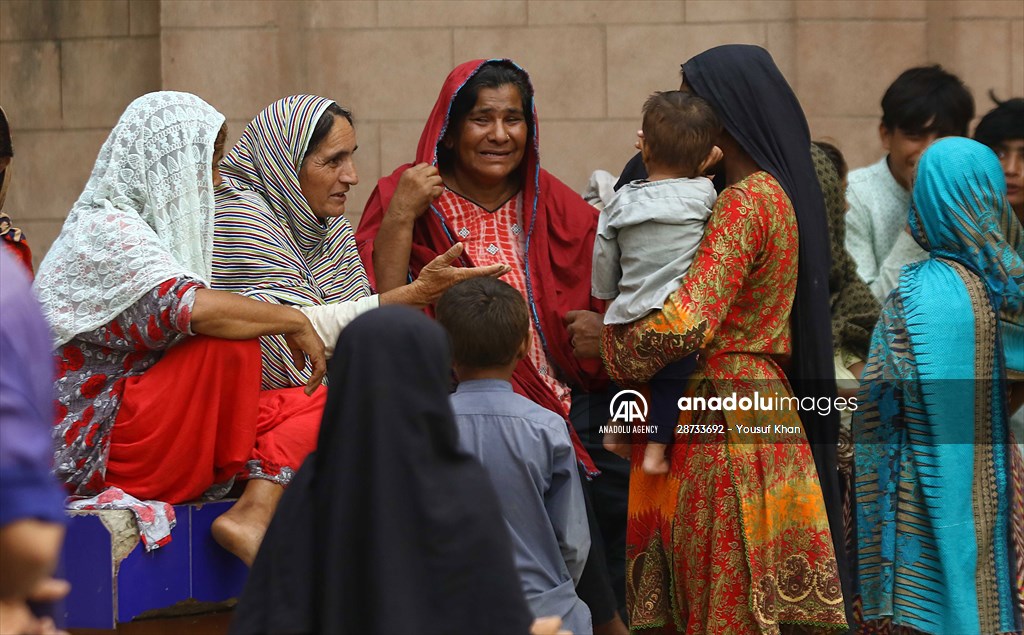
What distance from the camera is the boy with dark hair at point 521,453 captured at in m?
3.20

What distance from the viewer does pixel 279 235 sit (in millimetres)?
4332

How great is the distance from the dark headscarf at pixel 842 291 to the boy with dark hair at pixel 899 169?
34cm

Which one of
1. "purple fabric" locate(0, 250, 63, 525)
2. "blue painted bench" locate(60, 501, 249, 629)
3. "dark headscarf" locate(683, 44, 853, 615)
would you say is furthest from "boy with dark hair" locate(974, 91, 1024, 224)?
"purple fabric" locate(0, 250, 63, 525)

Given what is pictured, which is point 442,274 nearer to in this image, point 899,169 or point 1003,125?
point 899,169

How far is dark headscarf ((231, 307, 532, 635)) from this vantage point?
238 cm

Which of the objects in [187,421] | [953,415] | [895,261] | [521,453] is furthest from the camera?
[895,261]

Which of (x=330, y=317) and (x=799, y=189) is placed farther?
(x=330, y=317)

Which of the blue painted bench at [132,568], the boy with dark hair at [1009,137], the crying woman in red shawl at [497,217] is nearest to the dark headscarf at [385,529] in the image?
the blue painted bench at [132,568]

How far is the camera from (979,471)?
13.2 ft

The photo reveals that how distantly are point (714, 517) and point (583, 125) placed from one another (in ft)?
11.0

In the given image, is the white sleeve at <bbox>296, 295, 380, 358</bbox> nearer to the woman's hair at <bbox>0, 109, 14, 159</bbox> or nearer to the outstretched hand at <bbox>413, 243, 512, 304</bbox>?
the outstretched hand at <bbox>413, 243, 512, 304</bbox>

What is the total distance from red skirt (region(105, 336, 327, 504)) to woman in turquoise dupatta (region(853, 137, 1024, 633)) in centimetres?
173

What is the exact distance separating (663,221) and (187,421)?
140 centimetres

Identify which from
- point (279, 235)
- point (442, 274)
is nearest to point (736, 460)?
point (442, 274)
